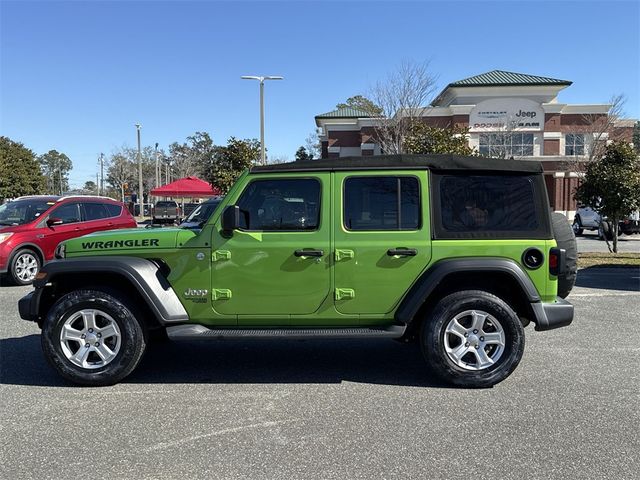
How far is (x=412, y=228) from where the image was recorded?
457 centimetres

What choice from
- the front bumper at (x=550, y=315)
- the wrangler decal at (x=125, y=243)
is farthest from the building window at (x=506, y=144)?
the wrangler decal at (x=125, y=243)

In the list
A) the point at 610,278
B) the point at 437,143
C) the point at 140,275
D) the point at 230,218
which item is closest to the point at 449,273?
the point at 230,218

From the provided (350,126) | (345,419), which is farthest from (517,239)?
(350,126)

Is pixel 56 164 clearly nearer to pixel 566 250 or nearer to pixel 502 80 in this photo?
pixel 502 80

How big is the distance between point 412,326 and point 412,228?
0.91 metres

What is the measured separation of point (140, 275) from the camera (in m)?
4.45

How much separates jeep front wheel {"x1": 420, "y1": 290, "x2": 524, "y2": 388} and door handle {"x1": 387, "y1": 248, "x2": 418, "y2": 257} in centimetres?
49

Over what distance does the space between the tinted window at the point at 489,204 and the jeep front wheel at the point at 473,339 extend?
2.00 feet

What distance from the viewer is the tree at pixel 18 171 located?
47.2 metres

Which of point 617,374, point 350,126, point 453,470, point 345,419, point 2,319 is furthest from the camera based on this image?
point 350,126

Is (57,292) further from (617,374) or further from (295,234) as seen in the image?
(617,374)

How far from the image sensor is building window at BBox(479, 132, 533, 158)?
34.3 m

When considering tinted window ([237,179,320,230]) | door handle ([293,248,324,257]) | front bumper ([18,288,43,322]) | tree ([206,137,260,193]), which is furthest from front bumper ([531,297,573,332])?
tree ([206,137,260,193])

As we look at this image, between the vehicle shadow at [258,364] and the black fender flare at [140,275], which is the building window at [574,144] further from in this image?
the black fender flare at [140,275]
